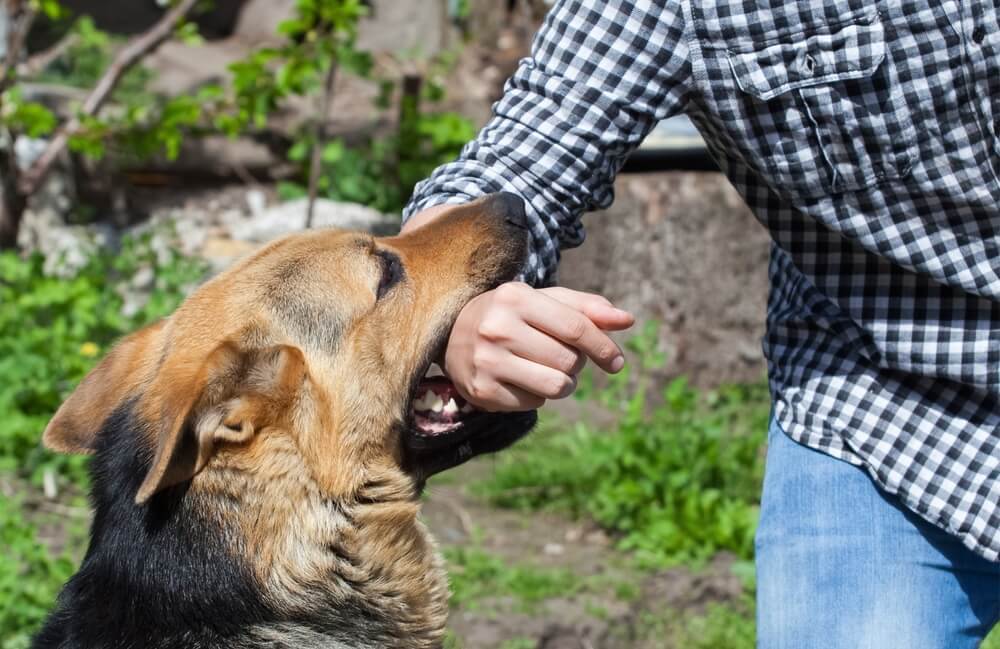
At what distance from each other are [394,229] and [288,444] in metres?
5.55

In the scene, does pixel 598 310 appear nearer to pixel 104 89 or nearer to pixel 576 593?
pixel 576 593

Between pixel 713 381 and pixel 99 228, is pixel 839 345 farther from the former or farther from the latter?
pixel 99 228

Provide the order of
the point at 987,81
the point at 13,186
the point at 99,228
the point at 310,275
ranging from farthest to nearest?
the point at 99,228
the point at 13,186
the point at 310,275
the point at 987,81

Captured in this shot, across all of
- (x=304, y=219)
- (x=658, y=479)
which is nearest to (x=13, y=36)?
(x=304, y=219)

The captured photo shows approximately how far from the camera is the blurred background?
4508 mm

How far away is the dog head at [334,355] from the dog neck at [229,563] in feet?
0.13

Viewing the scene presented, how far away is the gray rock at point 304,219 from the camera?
792 cm

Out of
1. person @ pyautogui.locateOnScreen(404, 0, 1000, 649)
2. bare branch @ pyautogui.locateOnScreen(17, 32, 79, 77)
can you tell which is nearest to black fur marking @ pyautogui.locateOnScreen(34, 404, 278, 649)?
person @ pyautogui.locateOnScreen(404, 0, 1000, 649)

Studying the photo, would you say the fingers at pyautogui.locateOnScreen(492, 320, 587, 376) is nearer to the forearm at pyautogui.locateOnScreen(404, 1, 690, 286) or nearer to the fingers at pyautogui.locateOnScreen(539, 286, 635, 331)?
the fingers at pyautogui.locateOnScreen(539, 286, 635, 331)

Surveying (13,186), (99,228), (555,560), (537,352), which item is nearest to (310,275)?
(537,352)

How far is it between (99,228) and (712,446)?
5197 mm

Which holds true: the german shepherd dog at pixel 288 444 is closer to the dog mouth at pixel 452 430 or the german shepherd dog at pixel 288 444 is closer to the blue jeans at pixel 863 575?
the dog mouth at pixel 452 430

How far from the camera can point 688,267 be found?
6.36 metres

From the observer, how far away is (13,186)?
22.2ft
